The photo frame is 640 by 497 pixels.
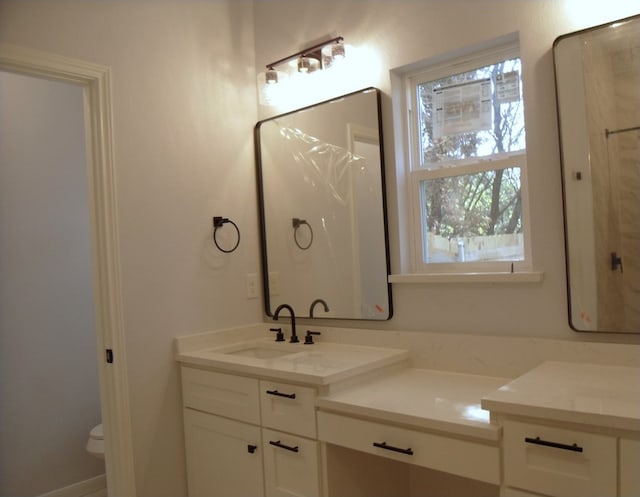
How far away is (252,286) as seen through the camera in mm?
2711

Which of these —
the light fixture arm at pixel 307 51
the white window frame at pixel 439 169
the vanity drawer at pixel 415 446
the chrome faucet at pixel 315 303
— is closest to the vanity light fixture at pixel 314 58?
the light fixture arm at pixel 307 51

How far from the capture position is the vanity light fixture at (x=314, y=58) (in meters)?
2.38

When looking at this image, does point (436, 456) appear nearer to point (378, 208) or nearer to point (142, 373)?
point (378, 208)

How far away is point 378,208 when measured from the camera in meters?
2.29

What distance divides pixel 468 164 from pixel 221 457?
1600 millimetres

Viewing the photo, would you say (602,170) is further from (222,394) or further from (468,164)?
(222,394)

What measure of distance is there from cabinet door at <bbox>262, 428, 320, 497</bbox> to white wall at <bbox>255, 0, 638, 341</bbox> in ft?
2.16

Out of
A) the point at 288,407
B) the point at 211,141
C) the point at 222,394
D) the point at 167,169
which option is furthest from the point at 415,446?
the point at 211,141

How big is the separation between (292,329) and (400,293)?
1.98ft

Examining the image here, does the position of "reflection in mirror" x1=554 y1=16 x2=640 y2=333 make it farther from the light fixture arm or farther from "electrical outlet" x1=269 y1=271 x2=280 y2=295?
"electrical outlet" x1=269 y1=271 x2=280 y2=295

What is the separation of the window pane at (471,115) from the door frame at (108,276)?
133 centimetres

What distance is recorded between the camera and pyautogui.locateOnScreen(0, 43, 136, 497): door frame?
215cm

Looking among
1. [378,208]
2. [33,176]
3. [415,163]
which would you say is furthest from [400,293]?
[33,176]

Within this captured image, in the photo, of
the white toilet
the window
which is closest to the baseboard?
the white toilet
